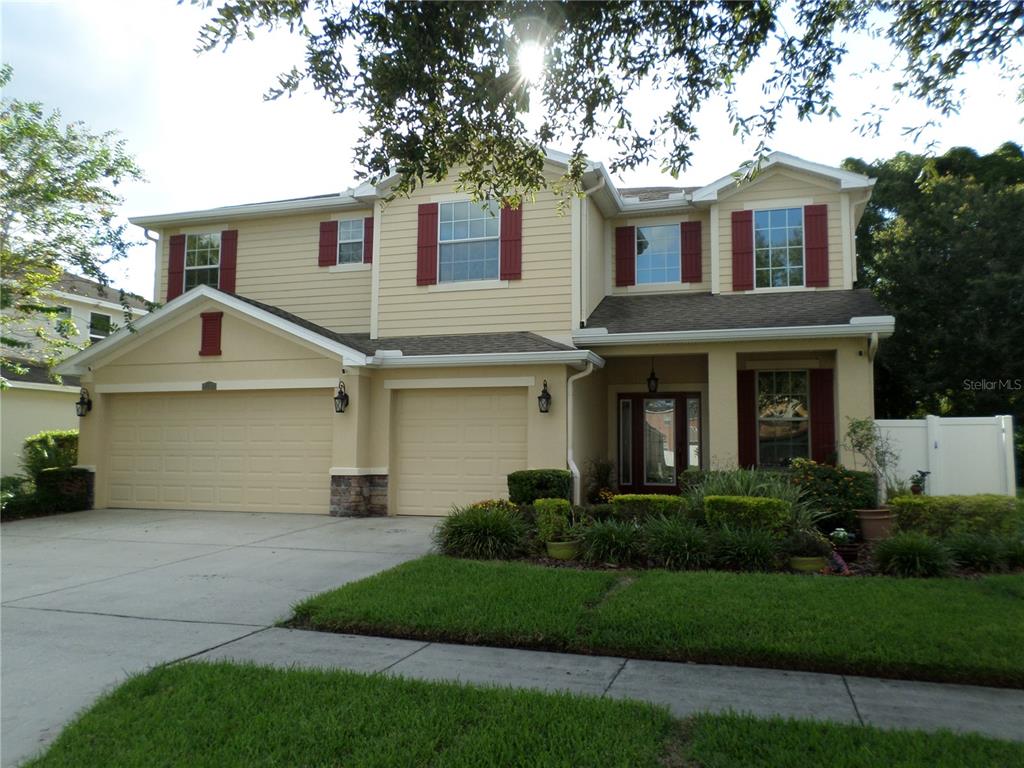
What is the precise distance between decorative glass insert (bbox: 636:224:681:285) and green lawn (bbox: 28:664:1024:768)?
35.5ft

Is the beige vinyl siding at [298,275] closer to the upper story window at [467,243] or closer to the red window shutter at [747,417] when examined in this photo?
the upper story window at [467,243]

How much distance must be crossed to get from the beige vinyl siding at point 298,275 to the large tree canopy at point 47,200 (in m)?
2.58

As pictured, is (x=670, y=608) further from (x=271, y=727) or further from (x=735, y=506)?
(x=271, y=727)

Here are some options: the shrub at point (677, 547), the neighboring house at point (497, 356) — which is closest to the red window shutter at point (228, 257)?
the neighboring house at point (497, 356)

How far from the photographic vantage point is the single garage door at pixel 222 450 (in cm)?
1241

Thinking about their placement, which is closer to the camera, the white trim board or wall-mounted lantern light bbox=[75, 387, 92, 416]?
the white trim board

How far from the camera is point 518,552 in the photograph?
8422 millimetres

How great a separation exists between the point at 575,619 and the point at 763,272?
30.8 ft

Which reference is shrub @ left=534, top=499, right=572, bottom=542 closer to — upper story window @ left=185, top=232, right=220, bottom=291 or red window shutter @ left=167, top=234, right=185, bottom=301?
upper story window @ left=185, top=232, right=220, bottom=291

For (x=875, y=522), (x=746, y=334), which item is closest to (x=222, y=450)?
(x=746, y=334)

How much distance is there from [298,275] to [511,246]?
4.72 m

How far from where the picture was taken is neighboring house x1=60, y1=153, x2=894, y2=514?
1173cm

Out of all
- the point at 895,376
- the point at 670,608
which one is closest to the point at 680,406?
the point at 670,608

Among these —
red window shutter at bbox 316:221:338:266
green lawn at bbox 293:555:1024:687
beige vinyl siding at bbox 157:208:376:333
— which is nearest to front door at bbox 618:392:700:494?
beige vinyl siding at bbox 157:208:376:333
